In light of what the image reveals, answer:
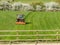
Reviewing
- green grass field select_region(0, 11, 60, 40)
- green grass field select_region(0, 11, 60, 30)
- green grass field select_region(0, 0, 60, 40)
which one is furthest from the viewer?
green grass field select_region(0, 11, 60, 30)

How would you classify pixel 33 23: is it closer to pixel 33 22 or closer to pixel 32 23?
pixel 32 23

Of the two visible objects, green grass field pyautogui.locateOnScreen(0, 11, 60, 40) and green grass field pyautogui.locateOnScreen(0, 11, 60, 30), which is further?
green grass field pyautogui.locateOnScreen(0, 11, 60, 30)

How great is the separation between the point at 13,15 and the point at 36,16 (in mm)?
3214

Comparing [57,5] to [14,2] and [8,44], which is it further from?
[8,44]

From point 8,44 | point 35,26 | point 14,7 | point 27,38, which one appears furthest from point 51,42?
point 14,7

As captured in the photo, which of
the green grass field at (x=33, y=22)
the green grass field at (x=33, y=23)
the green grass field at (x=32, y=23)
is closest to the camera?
the green grass field at (x=32, y=23)

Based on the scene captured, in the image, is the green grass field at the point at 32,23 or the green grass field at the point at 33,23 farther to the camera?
the green grass field at the point at 33,23

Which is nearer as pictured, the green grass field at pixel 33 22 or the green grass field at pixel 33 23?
the green grass field at pixel 33 23

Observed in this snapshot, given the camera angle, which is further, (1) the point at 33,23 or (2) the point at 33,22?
(2) the point at 33,22

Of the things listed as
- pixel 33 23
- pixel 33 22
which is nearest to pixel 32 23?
pixel 33 23

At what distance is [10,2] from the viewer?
1367 inches

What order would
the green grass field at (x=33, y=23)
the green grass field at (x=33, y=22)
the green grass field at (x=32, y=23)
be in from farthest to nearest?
the green grass field at (x=33, y=22)
the green grass field at (x=33, y=23)
the green grass field at (x=32, y=23)

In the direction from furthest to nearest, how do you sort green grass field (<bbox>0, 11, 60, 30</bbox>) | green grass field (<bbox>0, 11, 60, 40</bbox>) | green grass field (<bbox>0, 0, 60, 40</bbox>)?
green grass field (<bbox>0, 11, 60, 30</bbox>) → green grass field (<bbox>0, 11, 60, 40</bbox>) → green grass field (<bbox>0, 0, 60, 40</bbox>)

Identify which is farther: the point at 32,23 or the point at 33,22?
the point at 33,22
